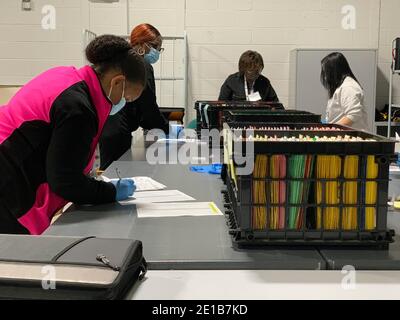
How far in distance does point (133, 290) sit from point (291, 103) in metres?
4.17

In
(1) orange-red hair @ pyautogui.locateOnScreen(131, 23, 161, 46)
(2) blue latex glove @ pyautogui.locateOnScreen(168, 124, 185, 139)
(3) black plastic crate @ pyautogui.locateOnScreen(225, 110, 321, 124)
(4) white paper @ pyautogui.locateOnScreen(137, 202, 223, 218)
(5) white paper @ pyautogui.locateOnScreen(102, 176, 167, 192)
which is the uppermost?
(1) orange-red hair @ pyautogui.locateOnScreen(131, 23, 161, 46)

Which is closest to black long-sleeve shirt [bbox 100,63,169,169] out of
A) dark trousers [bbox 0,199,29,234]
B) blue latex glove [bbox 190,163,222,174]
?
blue latex glove [bbox 190,163,222,174]

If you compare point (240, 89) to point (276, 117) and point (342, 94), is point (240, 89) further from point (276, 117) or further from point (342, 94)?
point (276, 117)

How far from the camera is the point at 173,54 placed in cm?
489

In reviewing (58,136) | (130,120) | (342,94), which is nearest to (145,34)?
(130,120)

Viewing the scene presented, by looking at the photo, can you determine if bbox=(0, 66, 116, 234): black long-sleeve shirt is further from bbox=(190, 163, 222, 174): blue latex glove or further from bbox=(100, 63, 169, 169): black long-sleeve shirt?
bbox=(100, 63, 169, 169): black long-sleeve shirt

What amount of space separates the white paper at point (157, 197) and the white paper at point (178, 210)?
1.9 inches

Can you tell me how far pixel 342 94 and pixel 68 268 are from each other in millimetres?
2781

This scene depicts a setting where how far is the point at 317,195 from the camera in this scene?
1073 mm

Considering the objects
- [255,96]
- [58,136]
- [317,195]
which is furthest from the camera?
[255,96]

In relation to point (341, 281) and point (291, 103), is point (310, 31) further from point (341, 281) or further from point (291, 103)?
point (341, 281)

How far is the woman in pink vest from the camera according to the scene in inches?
53.5

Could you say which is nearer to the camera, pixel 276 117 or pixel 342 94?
pixel 276 117
